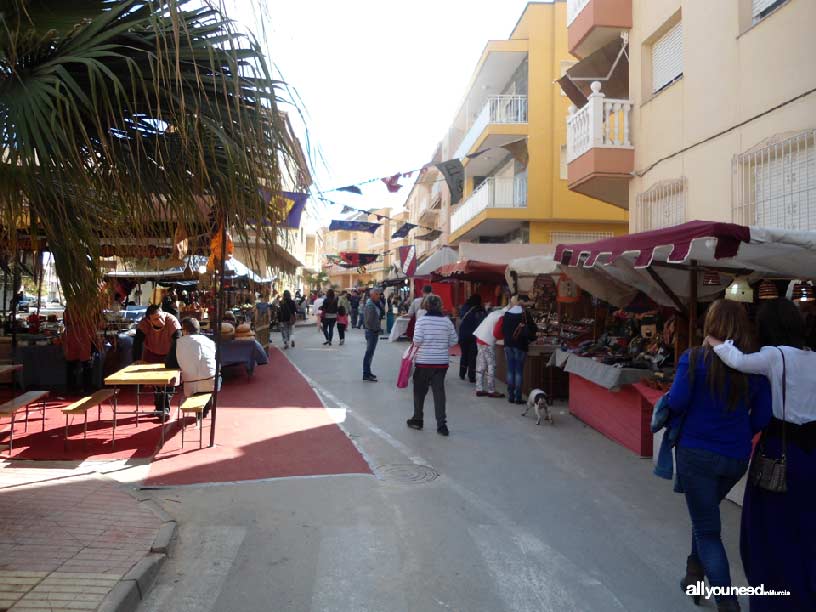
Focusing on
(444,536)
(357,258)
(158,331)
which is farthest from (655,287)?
(357,258)

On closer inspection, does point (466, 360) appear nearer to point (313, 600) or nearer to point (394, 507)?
point (394, 507)

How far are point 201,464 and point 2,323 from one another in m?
8.12

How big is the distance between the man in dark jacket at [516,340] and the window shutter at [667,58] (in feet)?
15.0

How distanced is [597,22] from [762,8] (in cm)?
402

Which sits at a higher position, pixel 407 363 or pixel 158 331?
pixel 158 331

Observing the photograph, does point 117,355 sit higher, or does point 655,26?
point 655,26

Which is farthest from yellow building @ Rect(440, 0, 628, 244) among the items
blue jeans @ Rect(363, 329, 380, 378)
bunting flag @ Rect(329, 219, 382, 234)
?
blue jeans @ Rect(363, 329, 380, 378)

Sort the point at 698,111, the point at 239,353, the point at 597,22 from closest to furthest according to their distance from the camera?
1. the point at 698,111
2. the point at 597,22
3. the point at 239,353

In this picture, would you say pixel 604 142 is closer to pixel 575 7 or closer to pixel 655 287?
pixel 575 7

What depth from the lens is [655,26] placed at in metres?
11.0

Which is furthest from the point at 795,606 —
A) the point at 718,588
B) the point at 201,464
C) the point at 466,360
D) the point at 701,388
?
the point at 466,360

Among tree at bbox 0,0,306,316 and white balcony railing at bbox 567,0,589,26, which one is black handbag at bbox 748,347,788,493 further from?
white balcony railing at bbox 567,0,589,26

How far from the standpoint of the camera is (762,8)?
332 inches

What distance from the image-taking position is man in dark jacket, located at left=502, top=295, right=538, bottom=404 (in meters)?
10.5
